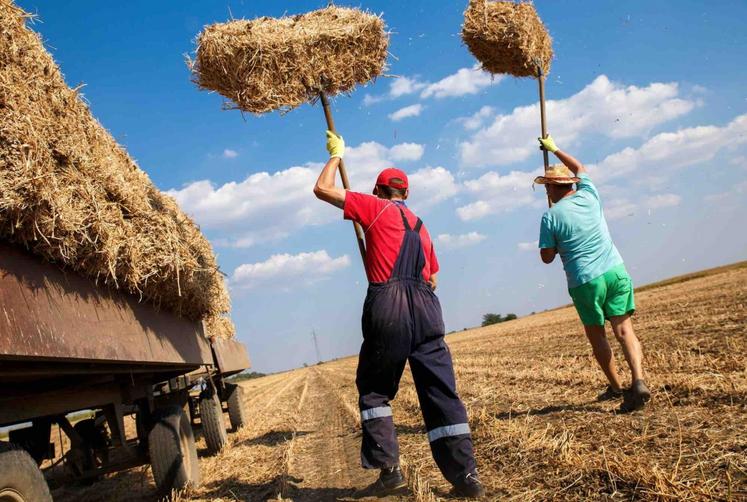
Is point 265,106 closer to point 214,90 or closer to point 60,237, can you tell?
point 214,90

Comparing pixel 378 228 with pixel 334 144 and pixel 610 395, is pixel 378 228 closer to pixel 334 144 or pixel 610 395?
pixel 334 144

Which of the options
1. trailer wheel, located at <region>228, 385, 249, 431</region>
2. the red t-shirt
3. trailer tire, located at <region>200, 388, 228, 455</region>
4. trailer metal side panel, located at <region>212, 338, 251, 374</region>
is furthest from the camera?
trailer wheel, located at <region>228, 385, 249, 431</region>

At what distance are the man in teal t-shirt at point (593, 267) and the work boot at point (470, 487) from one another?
6.32 feet

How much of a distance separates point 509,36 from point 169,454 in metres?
5.48

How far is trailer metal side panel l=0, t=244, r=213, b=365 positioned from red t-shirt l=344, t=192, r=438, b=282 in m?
1.52

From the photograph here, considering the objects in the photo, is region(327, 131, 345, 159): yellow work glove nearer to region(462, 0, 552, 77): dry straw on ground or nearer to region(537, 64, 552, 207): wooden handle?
region(537, 64, 552, 207): wooden handle

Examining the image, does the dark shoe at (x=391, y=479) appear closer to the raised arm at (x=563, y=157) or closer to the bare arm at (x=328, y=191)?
the bare arm at (x=328, y=191)

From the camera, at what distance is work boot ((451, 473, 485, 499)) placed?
330 centimetres

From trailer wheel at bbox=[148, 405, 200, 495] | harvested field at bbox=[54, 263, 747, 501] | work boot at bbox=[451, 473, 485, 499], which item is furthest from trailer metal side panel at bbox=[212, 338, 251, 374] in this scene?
work boot at bbox=[451, 473, 485, 499]

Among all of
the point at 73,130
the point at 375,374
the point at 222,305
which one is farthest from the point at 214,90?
the point at 375,374

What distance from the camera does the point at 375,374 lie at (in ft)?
11.9

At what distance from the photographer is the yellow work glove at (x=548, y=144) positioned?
5.82m

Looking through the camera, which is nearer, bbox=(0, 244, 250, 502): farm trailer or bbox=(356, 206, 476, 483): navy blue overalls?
bbox=(0, 244, 250, 502): farm trailer

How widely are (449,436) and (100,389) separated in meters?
2.73
